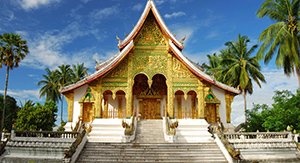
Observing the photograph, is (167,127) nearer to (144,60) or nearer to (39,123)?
(144,60)

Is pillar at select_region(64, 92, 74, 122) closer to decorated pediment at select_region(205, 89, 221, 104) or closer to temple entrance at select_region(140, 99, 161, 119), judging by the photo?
temple entrance at select_region(140, 99, 161, 119)

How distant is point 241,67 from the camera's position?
26.8 meters

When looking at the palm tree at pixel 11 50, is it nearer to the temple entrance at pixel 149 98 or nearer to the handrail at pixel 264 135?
the temple entrance at pixel 149 98

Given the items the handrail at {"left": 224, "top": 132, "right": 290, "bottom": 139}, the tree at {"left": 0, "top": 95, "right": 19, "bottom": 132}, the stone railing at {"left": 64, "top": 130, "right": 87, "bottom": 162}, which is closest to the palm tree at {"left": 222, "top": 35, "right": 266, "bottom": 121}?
the handrail at {"left": 224, "top": 132, "right": 290, "bottom": 139}

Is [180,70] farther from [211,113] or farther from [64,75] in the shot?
[64,75]

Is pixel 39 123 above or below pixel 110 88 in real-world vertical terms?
below

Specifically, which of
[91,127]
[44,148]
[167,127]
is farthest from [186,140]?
[44,148]

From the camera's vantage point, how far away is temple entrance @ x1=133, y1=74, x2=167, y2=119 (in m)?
19.3

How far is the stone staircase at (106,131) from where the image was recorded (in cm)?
1461

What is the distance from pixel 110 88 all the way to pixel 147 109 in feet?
11.4

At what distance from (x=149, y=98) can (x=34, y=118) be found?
42.0 feet

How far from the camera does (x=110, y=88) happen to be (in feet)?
57.7

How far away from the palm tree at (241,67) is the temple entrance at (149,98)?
33.8 feet

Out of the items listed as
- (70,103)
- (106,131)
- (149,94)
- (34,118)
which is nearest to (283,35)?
(149,94)
